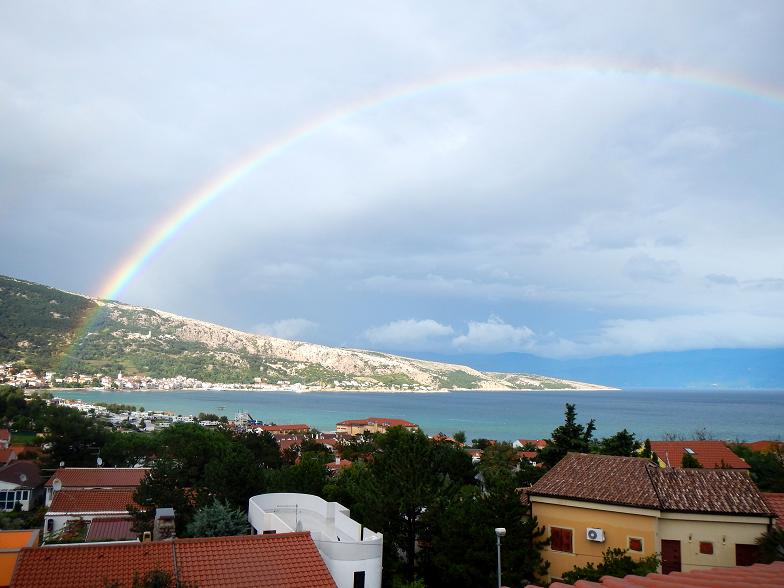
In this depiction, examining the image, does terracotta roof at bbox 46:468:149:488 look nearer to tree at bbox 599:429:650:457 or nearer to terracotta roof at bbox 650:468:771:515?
tree at bbox 599:429:650:457

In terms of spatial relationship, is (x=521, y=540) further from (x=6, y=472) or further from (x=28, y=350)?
(x=28, y=350)

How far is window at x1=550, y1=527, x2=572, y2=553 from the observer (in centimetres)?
1777

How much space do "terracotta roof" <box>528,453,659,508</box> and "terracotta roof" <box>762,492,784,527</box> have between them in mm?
3021

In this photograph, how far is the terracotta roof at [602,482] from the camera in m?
17.2

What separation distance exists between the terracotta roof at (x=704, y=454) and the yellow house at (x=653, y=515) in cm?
1865

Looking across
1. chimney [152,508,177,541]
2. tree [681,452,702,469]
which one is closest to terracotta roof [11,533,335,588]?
chimney [152,508,177,541]

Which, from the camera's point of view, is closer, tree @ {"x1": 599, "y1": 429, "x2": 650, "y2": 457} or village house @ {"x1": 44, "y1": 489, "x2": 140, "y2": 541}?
village house @ {"x1": 44, "y1": 489, "x2": 140, "y2": 541}

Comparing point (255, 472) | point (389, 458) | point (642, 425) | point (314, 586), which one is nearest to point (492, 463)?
point (255, 472)

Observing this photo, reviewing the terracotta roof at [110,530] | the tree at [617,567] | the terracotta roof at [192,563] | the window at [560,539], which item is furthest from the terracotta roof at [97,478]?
the tree at [617,567]

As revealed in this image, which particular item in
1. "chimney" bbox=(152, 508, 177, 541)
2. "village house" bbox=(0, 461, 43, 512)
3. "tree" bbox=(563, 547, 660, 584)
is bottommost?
"village house" bbox=(0, 461, 43, 512)

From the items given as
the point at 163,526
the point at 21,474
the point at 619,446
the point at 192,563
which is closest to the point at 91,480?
the point at 21,474

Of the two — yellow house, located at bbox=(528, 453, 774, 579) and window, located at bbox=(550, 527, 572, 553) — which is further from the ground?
yellow house, located at bbox=(528, 453, 774, 579)

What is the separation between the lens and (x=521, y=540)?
17.5 meters

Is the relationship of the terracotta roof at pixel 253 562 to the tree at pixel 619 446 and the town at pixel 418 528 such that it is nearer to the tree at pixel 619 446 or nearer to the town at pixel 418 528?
the town at pixel 418 528
